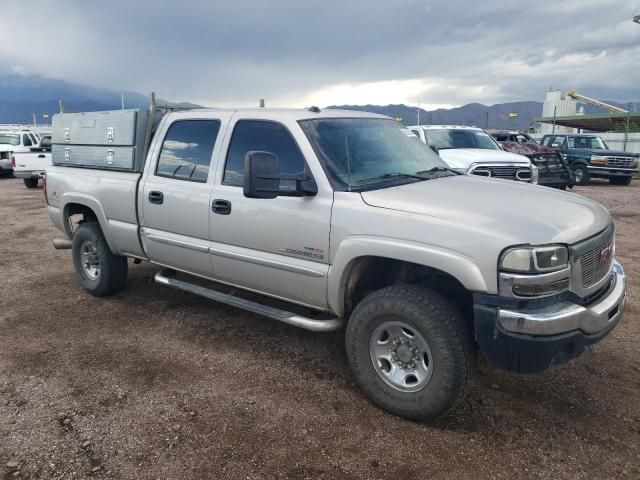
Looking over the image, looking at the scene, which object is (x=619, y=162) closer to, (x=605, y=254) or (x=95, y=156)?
(x=605, y=254)

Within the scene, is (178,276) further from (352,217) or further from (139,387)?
(352,217)

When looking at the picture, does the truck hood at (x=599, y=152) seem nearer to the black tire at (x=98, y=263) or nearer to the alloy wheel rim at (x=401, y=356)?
the black tire at (x=98, y=263)

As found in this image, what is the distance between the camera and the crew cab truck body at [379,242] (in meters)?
2.83

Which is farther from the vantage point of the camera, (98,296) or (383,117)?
(98,296)

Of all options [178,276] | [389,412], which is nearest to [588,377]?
[389,412]

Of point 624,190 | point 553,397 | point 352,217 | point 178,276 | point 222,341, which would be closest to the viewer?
point 352,217

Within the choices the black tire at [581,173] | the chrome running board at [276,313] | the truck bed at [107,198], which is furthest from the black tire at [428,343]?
the black tire at [581,173]

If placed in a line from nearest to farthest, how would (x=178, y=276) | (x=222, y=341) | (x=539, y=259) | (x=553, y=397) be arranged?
(x=539, y=259) → (x=553, y=397) → (x=222, y=341) → (x=178, y=276)

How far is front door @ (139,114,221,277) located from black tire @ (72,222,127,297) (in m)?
0.81

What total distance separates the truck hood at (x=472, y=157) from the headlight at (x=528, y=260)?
7332mm

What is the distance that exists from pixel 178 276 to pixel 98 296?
2.94ft

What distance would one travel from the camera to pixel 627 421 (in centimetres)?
327

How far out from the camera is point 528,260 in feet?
9.02

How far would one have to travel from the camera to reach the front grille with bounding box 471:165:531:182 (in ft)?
32.2
